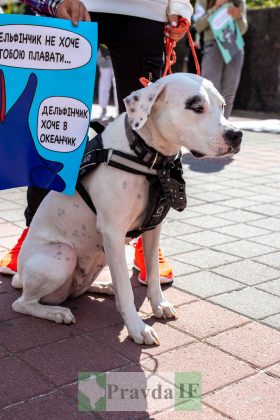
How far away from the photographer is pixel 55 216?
3.16 meters

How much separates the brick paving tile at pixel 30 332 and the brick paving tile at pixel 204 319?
1.86 feet

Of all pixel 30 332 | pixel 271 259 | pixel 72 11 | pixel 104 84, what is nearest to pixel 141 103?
pixel 72 11

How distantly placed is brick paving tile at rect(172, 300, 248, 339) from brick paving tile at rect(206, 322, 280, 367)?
0.21 ft

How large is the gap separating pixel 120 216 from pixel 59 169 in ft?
1.47

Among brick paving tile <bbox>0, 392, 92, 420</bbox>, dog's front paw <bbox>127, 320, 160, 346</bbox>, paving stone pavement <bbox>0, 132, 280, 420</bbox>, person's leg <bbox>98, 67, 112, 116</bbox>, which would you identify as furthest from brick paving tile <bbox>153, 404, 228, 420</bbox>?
person's leg <bbox>98, 67, 112, 116</bbox>

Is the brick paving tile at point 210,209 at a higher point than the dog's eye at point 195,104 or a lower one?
lower

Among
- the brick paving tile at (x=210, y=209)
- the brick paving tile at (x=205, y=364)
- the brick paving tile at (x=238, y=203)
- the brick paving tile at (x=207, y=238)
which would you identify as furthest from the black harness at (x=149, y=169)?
the brick paving tile at (x=238, y=203)

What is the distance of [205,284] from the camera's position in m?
3.72

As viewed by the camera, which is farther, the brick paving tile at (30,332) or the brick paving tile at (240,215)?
the brick paving tile at (240,215)

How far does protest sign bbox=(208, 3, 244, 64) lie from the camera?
859 cm

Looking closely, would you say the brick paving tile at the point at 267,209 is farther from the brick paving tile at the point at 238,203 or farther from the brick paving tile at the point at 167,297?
the brick paving tile at the point at 167,297

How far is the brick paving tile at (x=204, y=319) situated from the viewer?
3.12 meters

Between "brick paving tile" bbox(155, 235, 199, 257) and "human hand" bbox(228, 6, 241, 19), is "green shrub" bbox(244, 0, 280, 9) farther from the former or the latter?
"brick paving tile" bbox(155, 235, 199, 257)

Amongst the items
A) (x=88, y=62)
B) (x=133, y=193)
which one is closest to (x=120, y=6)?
(x=88, y=62)
